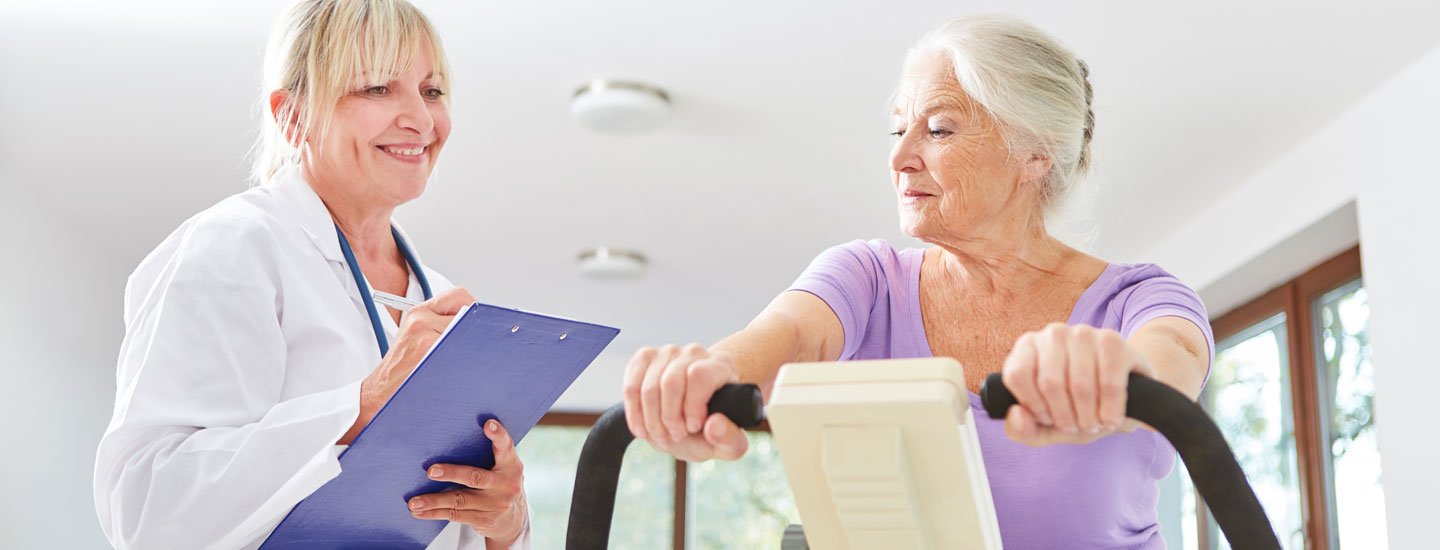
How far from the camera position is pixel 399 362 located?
1.40m

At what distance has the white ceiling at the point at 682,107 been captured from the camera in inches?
138

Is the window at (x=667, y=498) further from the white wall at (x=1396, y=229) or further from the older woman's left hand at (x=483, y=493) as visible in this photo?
the older woman's left hand at (x=483, y=493)

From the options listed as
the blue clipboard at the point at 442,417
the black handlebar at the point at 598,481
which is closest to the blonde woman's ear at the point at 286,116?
the blue clipboard at the point at 442,417

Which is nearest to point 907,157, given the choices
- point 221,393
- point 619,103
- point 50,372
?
point 221,393

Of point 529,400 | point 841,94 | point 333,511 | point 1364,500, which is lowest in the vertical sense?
point 1364,500

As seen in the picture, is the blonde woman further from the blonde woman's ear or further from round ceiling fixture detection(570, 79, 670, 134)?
round ceiling fixture detection(570, 79, 670, 134)

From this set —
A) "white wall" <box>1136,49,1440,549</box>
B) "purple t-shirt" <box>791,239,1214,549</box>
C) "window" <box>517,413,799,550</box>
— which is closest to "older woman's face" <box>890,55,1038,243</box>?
"purple t-shirt" <box>791,239,1214,549</box>

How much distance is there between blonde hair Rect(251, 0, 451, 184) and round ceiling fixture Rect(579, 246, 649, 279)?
4.17 metres

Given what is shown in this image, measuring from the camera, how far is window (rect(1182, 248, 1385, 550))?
14.8 feet

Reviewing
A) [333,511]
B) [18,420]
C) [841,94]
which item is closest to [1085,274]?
[333,511]

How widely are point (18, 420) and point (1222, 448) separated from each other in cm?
515

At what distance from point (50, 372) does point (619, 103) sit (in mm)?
2930

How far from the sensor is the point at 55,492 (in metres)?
5.25

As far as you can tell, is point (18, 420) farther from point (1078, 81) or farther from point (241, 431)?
point (1078, 81)
